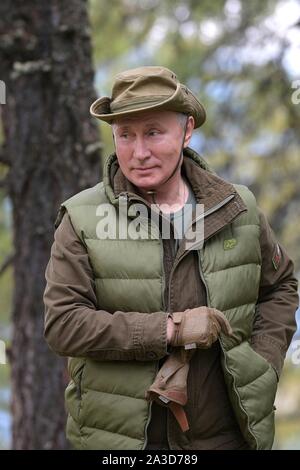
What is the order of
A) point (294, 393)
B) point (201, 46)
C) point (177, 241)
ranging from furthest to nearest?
point (294, 393) → point (201, 46) → point (177, 241)

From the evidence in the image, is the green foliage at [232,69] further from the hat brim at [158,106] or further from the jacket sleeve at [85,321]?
the jacket sleeve at [85,321]

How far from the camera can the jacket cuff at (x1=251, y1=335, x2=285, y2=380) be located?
2.67m

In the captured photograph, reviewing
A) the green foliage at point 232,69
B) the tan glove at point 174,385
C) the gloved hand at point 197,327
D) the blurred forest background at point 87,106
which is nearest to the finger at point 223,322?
the gloved hand at point 197,327

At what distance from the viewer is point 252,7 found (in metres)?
6.79

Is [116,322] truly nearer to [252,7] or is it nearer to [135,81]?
[135,81]

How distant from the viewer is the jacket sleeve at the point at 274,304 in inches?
106

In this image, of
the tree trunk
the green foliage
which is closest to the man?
the tree trunk

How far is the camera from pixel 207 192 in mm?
2598

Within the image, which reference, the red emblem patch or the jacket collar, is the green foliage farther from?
the jacket collar

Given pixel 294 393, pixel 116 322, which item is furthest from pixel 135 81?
pixel 294 393

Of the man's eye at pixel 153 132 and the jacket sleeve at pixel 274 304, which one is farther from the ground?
the man's eye at pixel 153 132

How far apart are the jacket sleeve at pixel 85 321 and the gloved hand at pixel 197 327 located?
41 millimetres

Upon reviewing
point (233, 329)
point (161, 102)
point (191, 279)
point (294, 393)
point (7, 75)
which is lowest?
point (294, 393)
